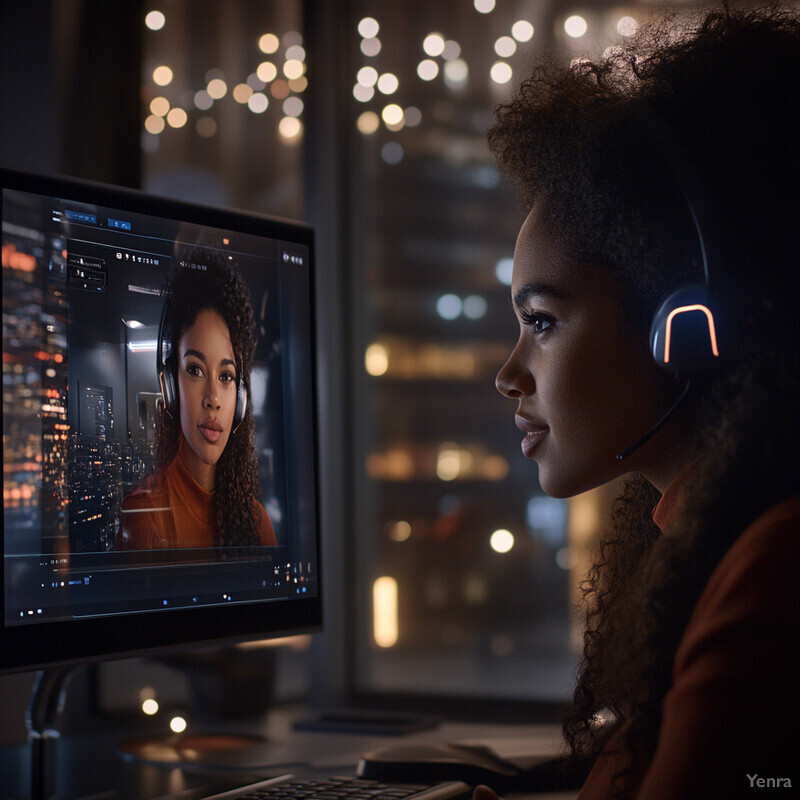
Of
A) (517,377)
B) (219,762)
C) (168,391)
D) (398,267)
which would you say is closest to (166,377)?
(168,391)

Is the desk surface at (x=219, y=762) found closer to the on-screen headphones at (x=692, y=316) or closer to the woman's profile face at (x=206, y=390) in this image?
the woman's profile face at (x=206, y=390)

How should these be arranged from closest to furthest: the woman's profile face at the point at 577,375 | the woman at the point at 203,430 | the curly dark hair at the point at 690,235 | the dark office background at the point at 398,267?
the curly dark hair at the point at 690,235 < the woman's profile face at the point at 577,375 < the woman at the point at 203,430 < the dark office background at the point at 398,267

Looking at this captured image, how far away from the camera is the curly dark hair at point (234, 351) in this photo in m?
0.92

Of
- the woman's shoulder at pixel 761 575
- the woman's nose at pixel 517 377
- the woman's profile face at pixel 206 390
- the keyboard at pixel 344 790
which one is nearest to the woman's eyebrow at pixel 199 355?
the woman's profile face at pixel 206 390

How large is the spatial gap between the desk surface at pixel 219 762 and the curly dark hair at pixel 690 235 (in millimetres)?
355

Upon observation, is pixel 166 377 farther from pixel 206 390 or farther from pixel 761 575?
pixel 761 575

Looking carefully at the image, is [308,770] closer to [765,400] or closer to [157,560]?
[157,560]

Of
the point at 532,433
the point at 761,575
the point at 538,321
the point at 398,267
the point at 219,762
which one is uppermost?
the point at 398,267

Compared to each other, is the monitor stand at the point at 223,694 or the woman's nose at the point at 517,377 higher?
the woman's nose at the point at 517,377

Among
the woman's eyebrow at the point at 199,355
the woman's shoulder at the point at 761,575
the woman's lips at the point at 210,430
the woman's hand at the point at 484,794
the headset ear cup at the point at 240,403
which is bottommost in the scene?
the woman's hand at the point at 484,794

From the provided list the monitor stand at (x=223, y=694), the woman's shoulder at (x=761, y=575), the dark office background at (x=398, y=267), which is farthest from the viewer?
the dark office background at (x=398, y=267)

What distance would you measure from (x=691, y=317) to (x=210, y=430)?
1.78 feet

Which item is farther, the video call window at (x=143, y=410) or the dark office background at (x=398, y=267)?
the dark office background at (x=398, y=267)

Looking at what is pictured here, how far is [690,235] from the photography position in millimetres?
687
